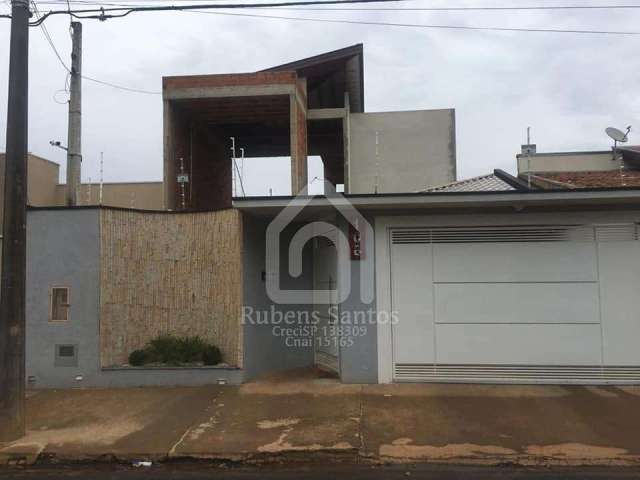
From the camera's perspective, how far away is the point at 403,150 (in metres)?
17.4

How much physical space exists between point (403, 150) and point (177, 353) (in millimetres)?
11210

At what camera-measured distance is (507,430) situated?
6320mm

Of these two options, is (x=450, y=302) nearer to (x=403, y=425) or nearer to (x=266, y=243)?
(x=403, y=425)

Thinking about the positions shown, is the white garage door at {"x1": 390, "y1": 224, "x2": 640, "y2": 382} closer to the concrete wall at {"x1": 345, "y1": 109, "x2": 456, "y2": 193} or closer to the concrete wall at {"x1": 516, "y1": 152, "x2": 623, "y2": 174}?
the concrete wall at {"x1": 345, "y1": 109, "x2": 456, "y2": 193}

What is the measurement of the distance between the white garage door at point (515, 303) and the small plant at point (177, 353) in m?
2.96

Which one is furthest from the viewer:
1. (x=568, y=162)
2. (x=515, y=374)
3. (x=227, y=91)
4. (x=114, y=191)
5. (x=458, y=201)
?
(x=568, y=162)

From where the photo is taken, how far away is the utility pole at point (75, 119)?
13039mm

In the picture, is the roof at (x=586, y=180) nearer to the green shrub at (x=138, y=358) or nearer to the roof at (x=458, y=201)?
the roof at (x=458, y=201)

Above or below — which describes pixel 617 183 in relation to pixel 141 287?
above

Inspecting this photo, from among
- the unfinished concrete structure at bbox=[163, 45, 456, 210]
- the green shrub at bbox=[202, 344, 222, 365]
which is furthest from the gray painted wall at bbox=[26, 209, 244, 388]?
the unfinished concrete structure at bbox=[163, 45, 456, 210]

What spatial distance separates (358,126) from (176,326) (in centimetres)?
1076

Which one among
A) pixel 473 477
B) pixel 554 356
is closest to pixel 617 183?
pixel 554 356

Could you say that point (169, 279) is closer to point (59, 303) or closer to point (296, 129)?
point (59, 303)

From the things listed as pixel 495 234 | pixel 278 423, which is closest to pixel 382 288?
pixel 495 234
